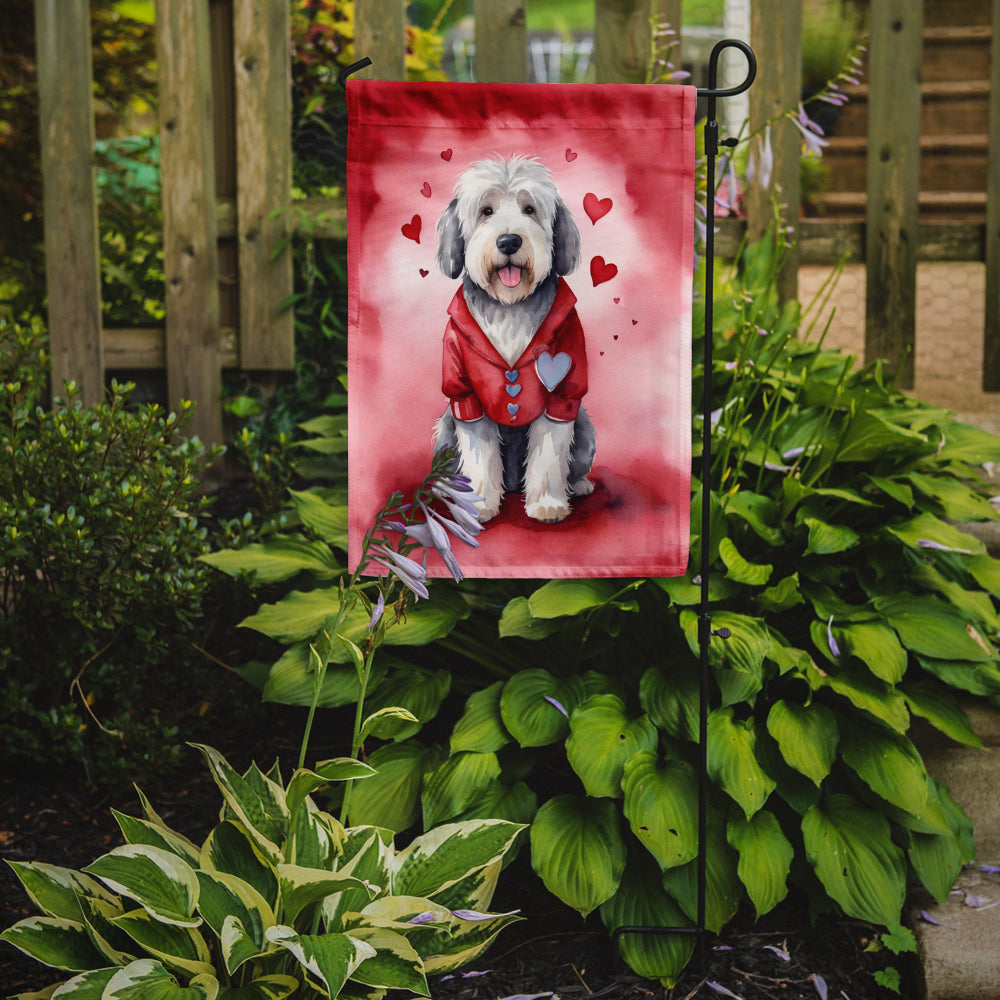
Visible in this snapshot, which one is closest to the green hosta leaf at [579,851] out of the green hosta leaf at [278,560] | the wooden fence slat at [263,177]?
the green hosta leaf at [278,560]

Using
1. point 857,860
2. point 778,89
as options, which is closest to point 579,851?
point 857,860

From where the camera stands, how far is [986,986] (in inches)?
73.6

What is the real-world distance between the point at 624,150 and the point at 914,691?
4.23 feet

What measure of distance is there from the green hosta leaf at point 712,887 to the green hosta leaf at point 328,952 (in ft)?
2.24

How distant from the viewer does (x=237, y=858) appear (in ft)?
5.54

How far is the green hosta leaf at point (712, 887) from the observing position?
6.26 ft

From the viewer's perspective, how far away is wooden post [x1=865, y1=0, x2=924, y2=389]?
3.41 meters

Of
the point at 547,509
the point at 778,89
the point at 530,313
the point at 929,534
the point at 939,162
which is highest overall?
the point at 939,162

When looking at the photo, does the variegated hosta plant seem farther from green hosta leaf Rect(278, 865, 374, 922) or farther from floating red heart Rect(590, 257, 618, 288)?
floating red heart Rect(590, 257, 618, 288)

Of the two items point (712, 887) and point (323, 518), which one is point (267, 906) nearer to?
point (712, 887)

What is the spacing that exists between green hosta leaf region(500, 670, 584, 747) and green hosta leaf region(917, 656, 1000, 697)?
75 centimetres

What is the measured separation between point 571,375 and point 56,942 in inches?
48.4

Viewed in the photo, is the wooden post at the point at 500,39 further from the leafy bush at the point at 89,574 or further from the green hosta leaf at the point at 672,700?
the green hosta leaf at the point at 672,700

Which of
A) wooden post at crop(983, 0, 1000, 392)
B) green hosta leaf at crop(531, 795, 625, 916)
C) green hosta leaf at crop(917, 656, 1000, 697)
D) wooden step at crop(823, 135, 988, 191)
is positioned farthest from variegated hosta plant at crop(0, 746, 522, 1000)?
wooden step at crop(823, 135, 988, 191)
